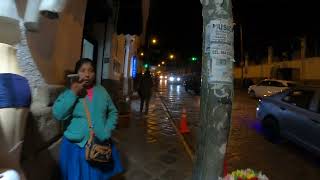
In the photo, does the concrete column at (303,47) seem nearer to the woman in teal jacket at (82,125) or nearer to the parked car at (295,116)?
the parked car at (295,116)

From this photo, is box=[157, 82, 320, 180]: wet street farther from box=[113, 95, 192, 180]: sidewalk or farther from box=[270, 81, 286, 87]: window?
box=[270, 81, 286, 87]: window

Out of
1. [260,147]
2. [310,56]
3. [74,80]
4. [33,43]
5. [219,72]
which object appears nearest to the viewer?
[219,72]

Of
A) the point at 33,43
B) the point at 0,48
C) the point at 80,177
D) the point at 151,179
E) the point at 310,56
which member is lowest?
the point at 151,179

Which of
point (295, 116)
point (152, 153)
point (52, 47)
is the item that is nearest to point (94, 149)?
point (52, 47)

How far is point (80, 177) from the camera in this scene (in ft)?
11.2

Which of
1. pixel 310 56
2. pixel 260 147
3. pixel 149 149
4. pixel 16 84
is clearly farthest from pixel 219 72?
pixel 310 56

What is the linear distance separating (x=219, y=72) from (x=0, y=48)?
4.73ft

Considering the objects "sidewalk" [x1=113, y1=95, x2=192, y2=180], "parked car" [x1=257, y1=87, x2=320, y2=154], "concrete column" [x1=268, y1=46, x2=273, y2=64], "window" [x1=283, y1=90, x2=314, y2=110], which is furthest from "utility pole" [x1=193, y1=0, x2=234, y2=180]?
"concrete column" [x1=268, y1=46, x2=273, y2=64]

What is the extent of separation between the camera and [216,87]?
2.58 metres

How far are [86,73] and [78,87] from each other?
17 cm

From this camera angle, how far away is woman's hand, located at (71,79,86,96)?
3232 millimetres

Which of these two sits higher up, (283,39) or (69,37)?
(283,39)

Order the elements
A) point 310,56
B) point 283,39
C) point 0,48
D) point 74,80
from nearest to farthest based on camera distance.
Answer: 1. point 0,48
2. point 74,80
3. point 310,56
4. point 283,39

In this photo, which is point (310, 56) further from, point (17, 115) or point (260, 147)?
point (17, 115)
